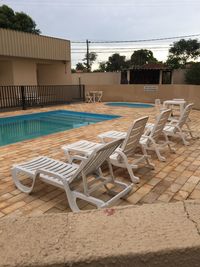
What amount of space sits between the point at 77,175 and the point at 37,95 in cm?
1133

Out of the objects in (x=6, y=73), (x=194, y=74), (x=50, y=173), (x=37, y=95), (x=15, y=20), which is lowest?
(x=50, y=173)

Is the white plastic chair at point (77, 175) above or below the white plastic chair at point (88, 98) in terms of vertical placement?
below

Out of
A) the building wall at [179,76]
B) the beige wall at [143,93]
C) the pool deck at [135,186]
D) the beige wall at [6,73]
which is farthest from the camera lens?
the building wall at [179,76]

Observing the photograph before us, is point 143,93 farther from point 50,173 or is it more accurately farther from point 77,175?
point 77,175

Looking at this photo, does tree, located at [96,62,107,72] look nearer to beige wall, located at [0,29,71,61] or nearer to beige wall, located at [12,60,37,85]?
beige wall, located at [0,29,71,61]

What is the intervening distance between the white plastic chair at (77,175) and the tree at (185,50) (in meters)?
27.4

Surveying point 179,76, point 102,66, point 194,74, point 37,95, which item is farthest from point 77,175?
point 102,66

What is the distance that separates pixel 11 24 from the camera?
25.3 metres

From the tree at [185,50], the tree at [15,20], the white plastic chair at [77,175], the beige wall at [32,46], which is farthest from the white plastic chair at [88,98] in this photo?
the tree at [185,50]

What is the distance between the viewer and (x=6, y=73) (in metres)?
13.9

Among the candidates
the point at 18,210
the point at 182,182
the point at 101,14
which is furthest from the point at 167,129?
the point at 101,14

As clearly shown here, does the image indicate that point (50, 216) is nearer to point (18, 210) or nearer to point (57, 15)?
point (18, 210)

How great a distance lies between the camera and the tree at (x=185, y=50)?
2744cm

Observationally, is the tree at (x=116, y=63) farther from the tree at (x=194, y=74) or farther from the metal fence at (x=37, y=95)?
the metal fence at (x=37, y=95)
